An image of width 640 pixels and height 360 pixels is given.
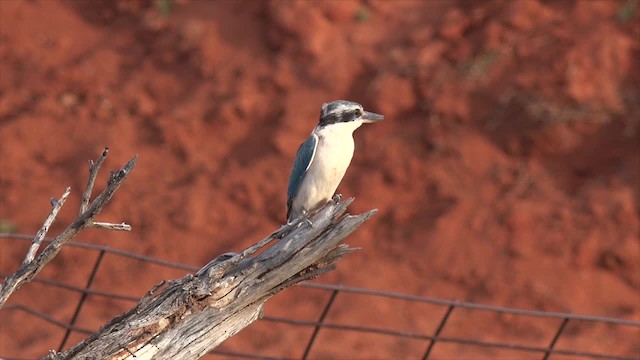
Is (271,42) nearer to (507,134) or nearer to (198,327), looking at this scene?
(507,134)

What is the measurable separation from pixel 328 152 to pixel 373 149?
8.13m

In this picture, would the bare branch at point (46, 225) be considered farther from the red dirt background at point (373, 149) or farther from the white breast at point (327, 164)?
the red dirt background at point (373, 149)

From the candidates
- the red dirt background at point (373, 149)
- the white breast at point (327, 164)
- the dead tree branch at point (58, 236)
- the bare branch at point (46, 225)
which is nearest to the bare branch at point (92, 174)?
the dead tree branch at point (58, 236)

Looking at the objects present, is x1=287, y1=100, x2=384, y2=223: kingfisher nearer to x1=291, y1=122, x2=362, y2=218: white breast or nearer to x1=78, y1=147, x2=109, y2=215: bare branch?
x1=291, y1=122, x2=362, y2=218: white breast

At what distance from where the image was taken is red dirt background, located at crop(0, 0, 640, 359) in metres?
12.4

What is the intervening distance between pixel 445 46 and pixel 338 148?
8.73 m

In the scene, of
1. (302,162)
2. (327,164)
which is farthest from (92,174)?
(302,162)

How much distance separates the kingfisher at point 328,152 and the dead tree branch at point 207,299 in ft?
3.19

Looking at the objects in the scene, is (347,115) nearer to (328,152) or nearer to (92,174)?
(328,152)

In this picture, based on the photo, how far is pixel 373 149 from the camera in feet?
45.1

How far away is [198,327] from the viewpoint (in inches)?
182

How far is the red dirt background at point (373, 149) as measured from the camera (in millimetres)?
12375

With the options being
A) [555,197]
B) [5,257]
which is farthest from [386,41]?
[5,257]

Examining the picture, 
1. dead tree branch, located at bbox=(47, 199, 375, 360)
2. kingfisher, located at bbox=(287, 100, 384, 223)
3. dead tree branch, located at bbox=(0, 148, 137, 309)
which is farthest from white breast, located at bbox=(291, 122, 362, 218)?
dead tree branch, located at bbox=(0, 148, 137, 309)
